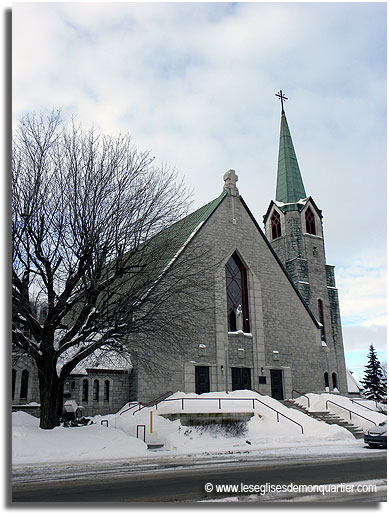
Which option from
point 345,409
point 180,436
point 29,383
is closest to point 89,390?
point 29,383

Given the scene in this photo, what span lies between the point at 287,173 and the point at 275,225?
4818 mm

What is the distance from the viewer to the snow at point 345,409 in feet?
82.2

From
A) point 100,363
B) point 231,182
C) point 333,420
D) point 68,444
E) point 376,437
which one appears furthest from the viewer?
point 231,182

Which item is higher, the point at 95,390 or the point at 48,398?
the point at 48,398

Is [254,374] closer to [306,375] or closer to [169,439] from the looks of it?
[306,375]

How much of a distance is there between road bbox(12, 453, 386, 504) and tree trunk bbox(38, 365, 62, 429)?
5580mm

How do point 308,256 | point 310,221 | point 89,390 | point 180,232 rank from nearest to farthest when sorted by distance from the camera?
point 89,390 → point 180,232 → point 308,256 → point 310,221

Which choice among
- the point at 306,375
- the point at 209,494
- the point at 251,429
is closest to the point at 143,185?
the point at 251,429

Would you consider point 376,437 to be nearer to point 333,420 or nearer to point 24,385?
point 333,420

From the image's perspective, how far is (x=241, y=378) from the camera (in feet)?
90.4

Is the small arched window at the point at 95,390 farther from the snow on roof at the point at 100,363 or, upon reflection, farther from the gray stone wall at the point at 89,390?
the snow on roof at the point at 100,363

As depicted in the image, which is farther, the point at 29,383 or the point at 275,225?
the point at 275,225

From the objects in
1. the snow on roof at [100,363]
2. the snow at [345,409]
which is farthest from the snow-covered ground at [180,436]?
the snow at [345,409]

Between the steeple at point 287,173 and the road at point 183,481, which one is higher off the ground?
the steeple at point 287,173
